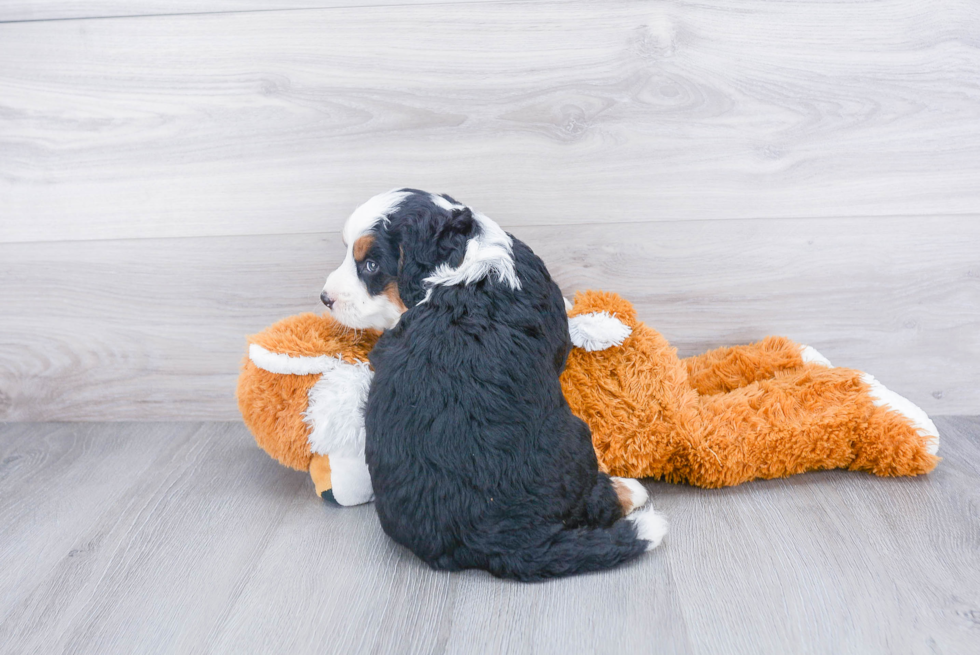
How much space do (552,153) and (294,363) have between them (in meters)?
0.66

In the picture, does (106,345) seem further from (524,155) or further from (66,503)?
(524,155)

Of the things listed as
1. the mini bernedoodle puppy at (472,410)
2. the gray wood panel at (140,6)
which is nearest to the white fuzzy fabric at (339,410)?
the mini bernedoodle puppy at (472,410)

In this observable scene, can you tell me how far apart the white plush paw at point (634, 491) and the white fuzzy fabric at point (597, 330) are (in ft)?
0.79

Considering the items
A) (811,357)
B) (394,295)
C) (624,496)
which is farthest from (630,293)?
(394,295)

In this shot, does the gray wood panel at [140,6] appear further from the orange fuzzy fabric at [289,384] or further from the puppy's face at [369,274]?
the orange fuzzy fabric at [289,384]

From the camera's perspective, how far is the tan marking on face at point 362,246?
1.16 metres

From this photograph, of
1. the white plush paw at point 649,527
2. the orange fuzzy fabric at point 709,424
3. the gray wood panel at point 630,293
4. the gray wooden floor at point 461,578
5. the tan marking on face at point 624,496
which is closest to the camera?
the gray wooden floor at point 461,578

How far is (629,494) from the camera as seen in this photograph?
1.25 meters

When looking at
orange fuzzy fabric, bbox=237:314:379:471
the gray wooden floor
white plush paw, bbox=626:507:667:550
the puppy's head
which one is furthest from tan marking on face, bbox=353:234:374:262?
white plush paw, bbox=626:507:667:550

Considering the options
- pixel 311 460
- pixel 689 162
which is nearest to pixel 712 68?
pixel 689 162

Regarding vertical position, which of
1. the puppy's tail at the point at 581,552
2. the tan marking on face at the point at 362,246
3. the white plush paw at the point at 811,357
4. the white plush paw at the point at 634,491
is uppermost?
the tan marking on face at the point at 362,246

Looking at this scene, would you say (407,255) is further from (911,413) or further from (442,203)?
(911,413)

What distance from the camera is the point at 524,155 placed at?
4.91ft

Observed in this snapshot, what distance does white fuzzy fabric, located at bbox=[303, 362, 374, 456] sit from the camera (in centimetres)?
128
